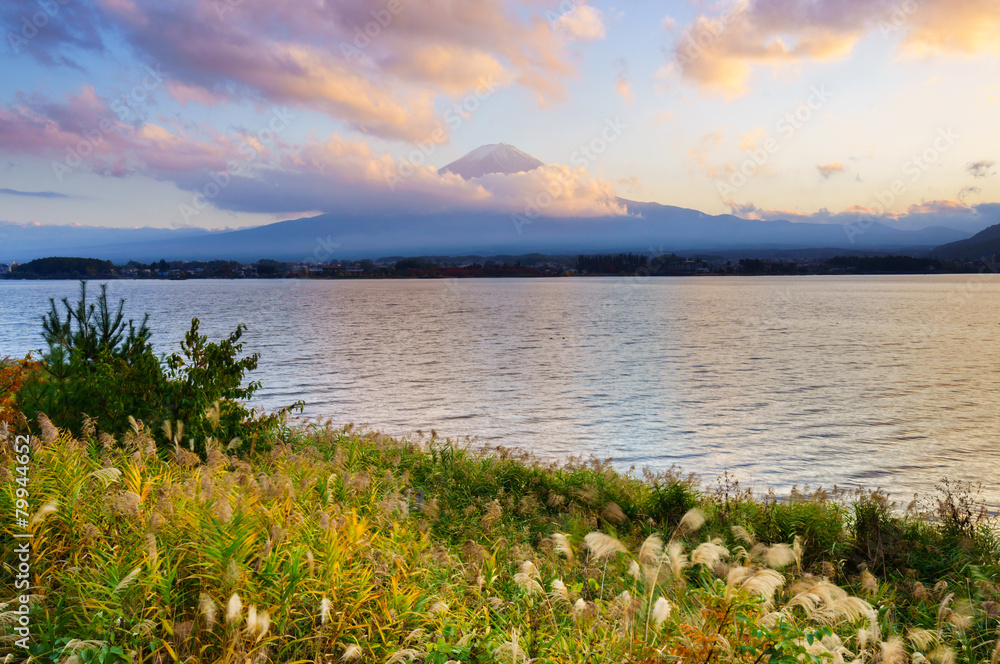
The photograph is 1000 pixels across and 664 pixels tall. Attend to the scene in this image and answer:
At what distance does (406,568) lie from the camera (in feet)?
19.0

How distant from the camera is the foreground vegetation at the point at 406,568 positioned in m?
4.48

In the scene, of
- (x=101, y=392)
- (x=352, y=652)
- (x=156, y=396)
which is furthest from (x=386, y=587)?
(x=101, y=392)

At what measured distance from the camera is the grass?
440 centimetres

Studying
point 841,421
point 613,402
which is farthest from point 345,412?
point 841,421

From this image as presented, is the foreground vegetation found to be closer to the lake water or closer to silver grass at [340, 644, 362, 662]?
silver grass at [340, 644, 362, 662]

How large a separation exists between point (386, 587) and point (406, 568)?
1.52 ft

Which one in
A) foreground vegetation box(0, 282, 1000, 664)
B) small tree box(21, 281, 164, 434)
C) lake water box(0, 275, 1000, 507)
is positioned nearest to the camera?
foreground vegetation box(0, 282, 1000, 664)

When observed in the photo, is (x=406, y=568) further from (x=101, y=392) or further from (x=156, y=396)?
(x=101, y=392)

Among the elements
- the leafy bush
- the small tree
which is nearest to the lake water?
the leafy bush

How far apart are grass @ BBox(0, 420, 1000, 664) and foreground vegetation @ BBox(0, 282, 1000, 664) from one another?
0.10ft

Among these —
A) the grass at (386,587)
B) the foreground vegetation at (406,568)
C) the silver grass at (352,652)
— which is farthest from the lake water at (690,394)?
the silver grass at (352,652)

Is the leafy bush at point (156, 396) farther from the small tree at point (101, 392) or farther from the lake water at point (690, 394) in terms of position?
the lake water at point (690, 394)

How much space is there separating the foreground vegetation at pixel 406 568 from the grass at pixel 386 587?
1.2 inches

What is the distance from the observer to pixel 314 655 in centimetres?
466
